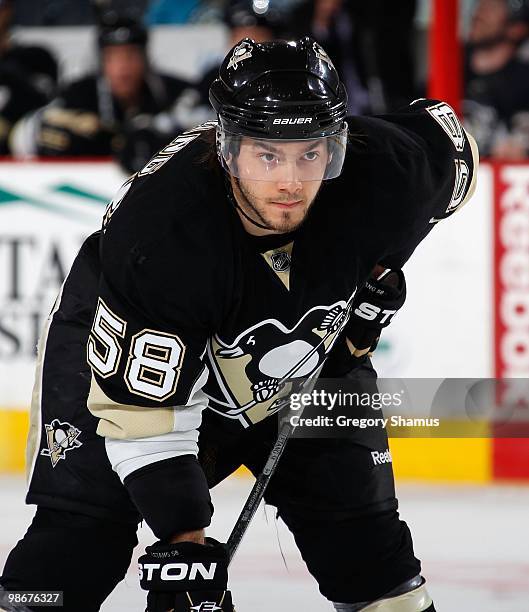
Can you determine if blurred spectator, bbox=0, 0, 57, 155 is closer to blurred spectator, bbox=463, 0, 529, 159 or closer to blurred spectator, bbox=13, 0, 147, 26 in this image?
blurred spectator, bbox=13, 0, 147, 26

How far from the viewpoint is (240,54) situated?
2.06 metres

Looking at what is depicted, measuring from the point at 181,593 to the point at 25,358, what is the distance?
233cm

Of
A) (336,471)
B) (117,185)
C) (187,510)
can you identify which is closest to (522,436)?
(117,185)

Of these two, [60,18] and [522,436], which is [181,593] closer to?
[522,436]

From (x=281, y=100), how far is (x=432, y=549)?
1672mm

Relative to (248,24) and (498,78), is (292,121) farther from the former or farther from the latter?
(498,78)

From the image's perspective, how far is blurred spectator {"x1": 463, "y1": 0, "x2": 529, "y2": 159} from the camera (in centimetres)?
480

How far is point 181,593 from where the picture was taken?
6.23ft

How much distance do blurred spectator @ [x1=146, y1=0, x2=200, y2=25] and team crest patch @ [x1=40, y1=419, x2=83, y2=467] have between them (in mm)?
3733

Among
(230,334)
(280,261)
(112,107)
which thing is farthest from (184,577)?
(112,107)

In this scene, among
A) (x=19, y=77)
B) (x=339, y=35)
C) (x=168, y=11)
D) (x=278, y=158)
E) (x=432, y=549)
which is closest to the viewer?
(x=278, y=158)

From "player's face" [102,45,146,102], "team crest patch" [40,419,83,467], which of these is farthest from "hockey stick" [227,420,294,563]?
"player's face" [102,45,146,102]

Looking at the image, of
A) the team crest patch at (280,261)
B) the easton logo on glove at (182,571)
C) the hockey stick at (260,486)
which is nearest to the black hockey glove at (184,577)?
the easton logo on glove at (182,571)

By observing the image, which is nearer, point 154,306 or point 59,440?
point 154,306
